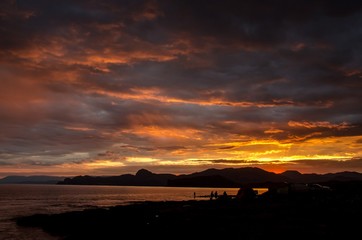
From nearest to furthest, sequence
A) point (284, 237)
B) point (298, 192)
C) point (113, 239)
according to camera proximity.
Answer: point (284, 237), point (113, 239), point (298, 192)

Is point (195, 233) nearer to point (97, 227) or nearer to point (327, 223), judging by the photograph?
point (327, 223)

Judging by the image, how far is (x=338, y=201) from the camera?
167 feet

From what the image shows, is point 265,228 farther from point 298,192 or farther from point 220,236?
point 298,192

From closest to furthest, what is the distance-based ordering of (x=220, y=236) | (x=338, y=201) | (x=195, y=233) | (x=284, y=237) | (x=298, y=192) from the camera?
(x=284, y=237) < (x=220, y=236) < (x=195, y=233) < (x=338, y=201) < (x=298, y=192)

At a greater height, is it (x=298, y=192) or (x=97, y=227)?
(x=298, y=192)

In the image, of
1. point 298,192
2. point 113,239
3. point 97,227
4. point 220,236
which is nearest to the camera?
point 220,236

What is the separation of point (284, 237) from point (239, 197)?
1787 inches

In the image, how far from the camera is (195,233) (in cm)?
3045

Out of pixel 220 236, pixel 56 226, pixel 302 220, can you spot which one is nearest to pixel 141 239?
pixel 220 236

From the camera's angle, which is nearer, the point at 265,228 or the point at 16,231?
the point at 265,228

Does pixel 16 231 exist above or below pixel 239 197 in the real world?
below

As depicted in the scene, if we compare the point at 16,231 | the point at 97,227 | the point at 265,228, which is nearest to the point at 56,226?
the point at 16,231

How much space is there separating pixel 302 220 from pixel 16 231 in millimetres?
40565

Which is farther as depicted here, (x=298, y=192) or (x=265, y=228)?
(x=298, y=192)
